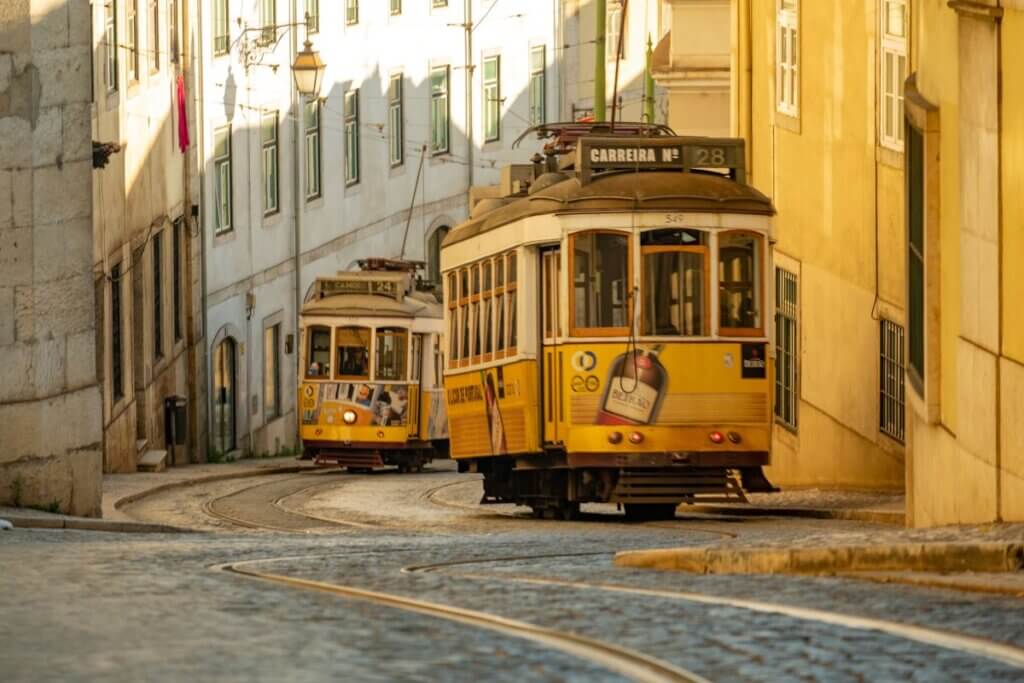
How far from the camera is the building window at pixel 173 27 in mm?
43469

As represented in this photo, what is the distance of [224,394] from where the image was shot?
153ft

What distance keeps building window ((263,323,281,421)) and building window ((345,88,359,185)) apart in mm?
5273

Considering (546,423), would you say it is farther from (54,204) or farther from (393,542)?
(393,542)

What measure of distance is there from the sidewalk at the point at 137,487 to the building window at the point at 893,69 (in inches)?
343

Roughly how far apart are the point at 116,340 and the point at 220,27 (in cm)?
1014

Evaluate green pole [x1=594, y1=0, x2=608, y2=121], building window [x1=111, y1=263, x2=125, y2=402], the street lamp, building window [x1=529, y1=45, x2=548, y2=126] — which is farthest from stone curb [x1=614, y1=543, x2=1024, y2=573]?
building window [x1=529, y1=45, x2=548, y2=126]

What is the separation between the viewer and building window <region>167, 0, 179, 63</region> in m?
43.5

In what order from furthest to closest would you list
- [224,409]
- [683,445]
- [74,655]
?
[224,409] < [683,445] < [74,655]

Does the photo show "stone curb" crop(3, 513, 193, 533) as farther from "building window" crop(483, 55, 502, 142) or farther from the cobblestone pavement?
"building window" crop(483, 55, 502, 142)

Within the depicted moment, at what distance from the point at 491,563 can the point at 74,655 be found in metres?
5.39

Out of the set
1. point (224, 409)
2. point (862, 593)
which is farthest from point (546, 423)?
point (224, 409)

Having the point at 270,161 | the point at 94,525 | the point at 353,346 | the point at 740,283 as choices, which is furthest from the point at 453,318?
the point at 270,161

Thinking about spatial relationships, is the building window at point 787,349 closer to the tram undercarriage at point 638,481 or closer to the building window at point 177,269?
the tram undercarriage at point 638,481

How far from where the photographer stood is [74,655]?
334 inches
